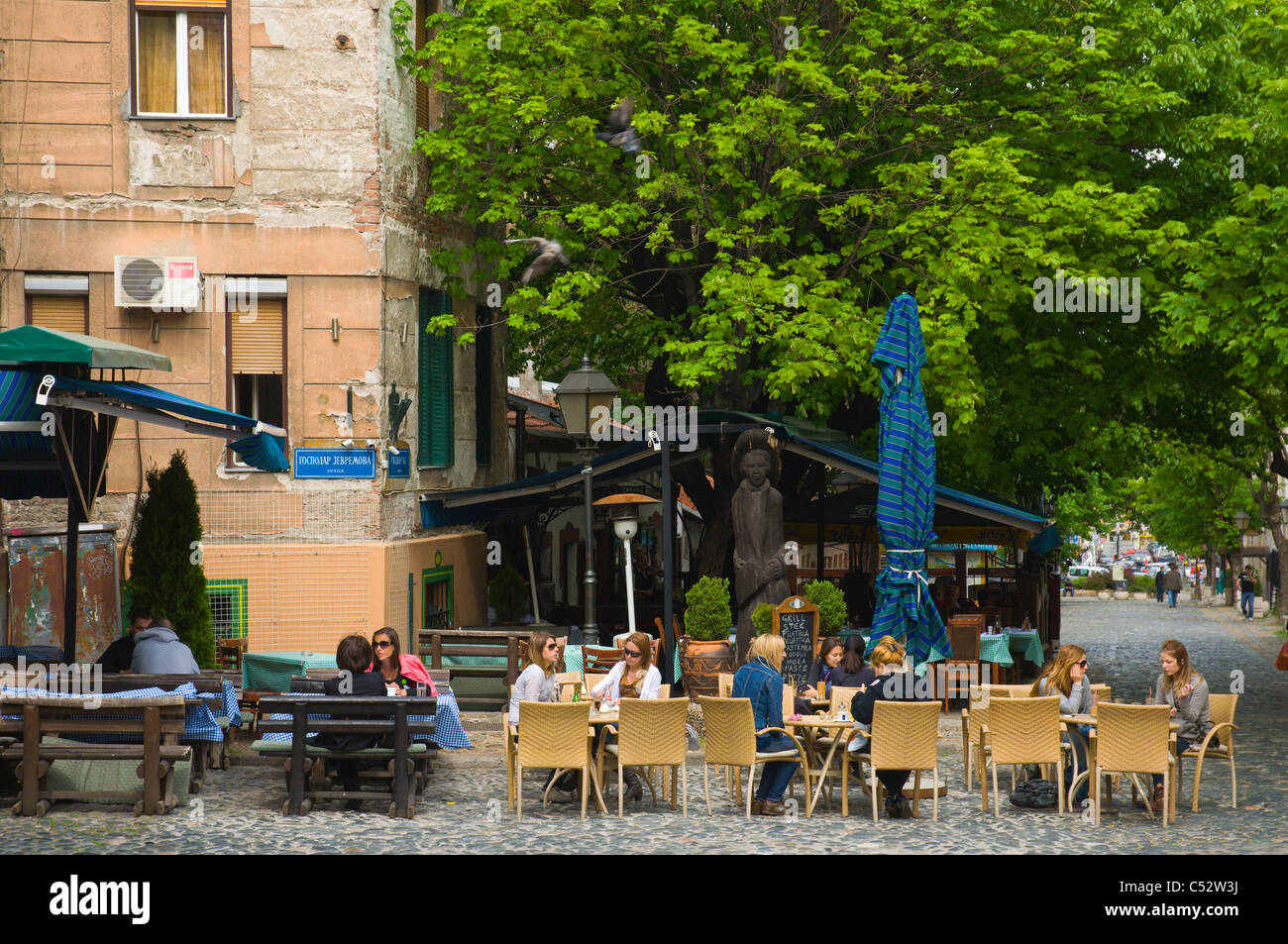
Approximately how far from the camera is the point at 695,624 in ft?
57.1

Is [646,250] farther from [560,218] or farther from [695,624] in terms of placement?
[695,624]

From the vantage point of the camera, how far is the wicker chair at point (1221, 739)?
12.0 meters

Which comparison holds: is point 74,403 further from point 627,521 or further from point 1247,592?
point 1247,592

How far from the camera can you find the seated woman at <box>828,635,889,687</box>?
44.8ft

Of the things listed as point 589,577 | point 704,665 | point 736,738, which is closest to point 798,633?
point 704,665

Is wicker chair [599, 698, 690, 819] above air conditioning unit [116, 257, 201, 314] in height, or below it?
below

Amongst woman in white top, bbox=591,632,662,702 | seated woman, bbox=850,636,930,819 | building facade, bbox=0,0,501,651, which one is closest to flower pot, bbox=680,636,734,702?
building facade, bbox=0,0,501,651

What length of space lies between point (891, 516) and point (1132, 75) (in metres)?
9.21

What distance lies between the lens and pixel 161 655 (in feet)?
41.7

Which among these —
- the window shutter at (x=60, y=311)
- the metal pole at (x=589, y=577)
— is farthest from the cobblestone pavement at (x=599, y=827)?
the window shutter at (x=60, y=311)

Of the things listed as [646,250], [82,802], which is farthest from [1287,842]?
[646,250]

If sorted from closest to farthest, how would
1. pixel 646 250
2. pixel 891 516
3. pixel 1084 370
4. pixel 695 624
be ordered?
1. pixel 891 516
2. pixel 695 624
3. pixel 1084 370
4. pixel 646 250

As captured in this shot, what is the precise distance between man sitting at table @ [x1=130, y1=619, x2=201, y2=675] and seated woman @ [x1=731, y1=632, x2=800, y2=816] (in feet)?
15.3

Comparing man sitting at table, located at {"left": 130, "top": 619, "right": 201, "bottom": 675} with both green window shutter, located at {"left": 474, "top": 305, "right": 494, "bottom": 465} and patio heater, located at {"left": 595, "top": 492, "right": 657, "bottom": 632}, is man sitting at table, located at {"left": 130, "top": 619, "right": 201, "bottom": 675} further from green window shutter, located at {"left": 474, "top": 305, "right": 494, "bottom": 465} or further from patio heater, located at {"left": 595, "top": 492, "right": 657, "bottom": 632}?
green window shutter, located at {"left": 474, "top": 305, "right": 494, "bottom": 465}
